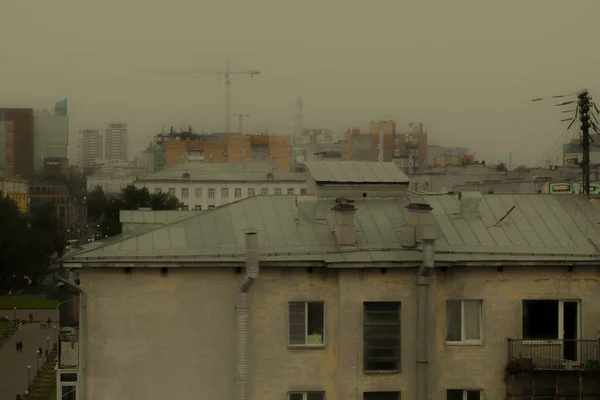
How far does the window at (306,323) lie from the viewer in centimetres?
2030

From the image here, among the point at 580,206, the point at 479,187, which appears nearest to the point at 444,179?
the point at 479,187

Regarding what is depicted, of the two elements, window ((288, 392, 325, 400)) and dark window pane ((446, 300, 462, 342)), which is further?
dark window pane ((446, 300, 462, 342))

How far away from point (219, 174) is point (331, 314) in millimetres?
136574

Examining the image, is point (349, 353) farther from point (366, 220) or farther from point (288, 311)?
point (366, 220)

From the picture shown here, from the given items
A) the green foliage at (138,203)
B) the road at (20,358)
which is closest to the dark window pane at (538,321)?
Answer: the road at (20,358)

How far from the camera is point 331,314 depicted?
20344mm

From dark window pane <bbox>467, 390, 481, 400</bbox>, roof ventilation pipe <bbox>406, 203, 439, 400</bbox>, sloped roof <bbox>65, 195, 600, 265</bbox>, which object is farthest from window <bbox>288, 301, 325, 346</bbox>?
dark window pane <bbox>467, 390, 481, 400</bbox>

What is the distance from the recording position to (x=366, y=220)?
2198 cm

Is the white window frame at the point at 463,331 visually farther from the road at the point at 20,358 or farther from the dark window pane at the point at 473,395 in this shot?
Answer: the road at the point at 20,358

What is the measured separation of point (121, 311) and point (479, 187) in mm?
61759

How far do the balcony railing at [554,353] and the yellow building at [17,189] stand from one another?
15955cm

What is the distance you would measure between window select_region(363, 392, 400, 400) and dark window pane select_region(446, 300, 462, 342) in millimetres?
1625

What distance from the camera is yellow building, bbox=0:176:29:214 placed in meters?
A: 176

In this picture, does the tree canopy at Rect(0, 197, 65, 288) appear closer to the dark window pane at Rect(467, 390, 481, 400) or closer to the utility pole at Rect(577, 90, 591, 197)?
the utility pole at Rect(577, 90, 591, 197)
